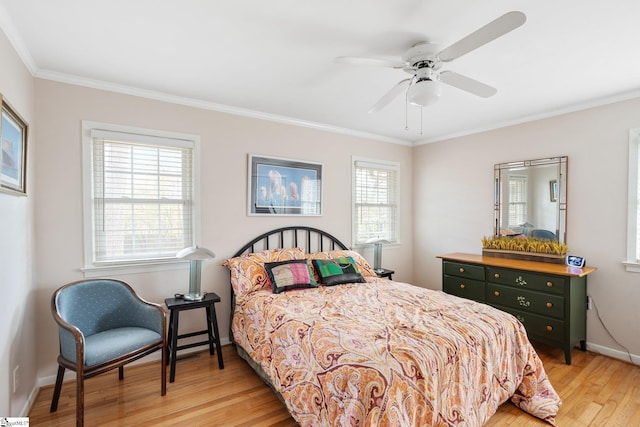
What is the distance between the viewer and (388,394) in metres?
1.47

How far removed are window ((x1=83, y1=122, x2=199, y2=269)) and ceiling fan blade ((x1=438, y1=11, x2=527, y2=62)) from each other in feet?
8.08

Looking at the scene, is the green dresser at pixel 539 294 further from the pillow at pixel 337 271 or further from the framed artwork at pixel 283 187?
the framed artwork at pixel 283 187

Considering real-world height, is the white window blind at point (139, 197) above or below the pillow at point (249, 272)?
above

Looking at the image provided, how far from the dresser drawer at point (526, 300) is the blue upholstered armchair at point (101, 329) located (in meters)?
3.22

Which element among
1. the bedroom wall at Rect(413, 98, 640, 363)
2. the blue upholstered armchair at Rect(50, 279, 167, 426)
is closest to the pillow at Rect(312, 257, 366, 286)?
the blue upholstered armchair at Rect(50, 279, 167, 426)

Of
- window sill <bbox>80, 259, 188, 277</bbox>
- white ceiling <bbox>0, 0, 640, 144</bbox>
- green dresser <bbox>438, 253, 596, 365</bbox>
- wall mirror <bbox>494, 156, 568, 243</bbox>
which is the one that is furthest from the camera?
wall mirror <bbox>494, 156, 568, 243</bbox>

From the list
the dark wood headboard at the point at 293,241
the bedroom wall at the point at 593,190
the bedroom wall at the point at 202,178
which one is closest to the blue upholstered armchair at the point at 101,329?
the bedroom wall at the point at 202,178

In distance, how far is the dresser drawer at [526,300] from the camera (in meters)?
2.94

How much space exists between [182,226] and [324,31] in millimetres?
2229

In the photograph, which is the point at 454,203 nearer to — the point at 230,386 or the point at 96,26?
the point at 230,386

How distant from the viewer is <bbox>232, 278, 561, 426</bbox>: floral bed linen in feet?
5.06

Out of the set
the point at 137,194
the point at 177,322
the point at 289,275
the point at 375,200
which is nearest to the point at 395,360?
the point at 289,275

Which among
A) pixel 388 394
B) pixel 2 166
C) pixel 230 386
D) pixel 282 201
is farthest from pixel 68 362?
pixel 282 201

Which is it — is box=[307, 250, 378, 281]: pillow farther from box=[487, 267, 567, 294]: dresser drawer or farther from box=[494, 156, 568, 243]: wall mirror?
box=[494, 156, 568, 243]: wall mirror
